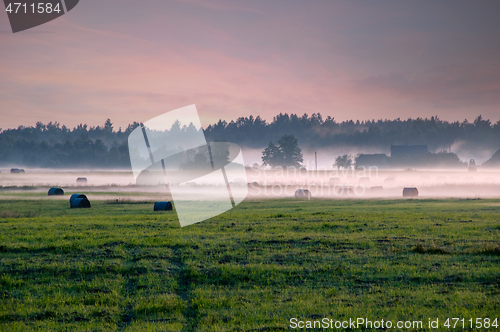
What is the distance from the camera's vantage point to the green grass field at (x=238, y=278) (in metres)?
9.59

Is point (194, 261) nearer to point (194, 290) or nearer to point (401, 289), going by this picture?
point (194, 290)

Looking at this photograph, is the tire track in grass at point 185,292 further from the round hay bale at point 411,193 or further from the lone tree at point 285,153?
the lone tree at point 285,153

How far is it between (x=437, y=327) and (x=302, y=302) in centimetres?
318

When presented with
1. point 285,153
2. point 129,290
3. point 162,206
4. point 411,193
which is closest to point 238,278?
point 129,290

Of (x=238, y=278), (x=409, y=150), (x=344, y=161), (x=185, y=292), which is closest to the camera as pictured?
(x=185, y=292)

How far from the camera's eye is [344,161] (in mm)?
140250

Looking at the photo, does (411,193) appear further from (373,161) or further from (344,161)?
(344,161)

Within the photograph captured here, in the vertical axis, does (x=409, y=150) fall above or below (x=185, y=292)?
above

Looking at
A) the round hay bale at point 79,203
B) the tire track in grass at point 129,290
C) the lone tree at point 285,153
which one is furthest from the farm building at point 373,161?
the tire track in grass at point 129,290

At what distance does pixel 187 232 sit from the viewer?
2216 cm

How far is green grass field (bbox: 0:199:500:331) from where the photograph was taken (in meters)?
9.59

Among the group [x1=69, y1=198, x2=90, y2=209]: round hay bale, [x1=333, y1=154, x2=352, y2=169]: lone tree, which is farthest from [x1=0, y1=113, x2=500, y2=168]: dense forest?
[x1=69, y1=198, x2=90, y2=209]: round hay bale

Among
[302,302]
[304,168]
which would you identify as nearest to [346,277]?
[302,302]

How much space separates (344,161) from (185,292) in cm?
13308
